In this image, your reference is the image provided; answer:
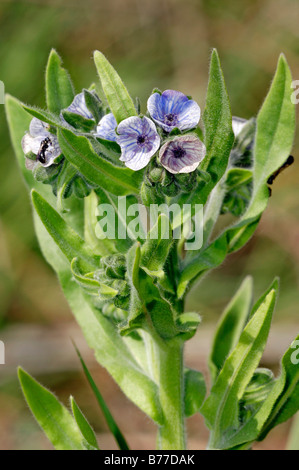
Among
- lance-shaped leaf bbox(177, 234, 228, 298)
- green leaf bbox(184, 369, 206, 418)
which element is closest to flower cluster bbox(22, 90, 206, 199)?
lance-shaped leaf bbox(177, 234, 228, 298)

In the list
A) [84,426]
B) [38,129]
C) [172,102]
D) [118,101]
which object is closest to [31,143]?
[38,129]

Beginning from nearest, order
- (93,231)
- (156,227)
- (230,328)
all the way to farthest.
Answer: (156,227), (93,231), (230,328)

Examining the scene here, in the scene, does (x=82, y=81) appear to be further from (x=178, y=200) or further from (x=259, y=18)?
(x=178, y=200)

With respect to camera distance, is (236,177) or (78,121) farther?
(236,177)

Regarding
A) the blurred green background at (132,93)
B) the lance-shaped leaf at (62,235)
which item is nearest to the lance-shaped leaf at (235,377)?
the lance-shaped leaf at (62,235)

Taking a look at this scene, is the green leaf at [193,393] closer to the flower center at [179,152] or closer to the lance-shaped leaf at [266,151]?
the lance-shaped leaf at [266,151]

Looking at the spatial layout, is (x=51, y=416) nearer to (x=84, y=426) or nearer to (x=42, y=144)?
(x=84, y=426)
